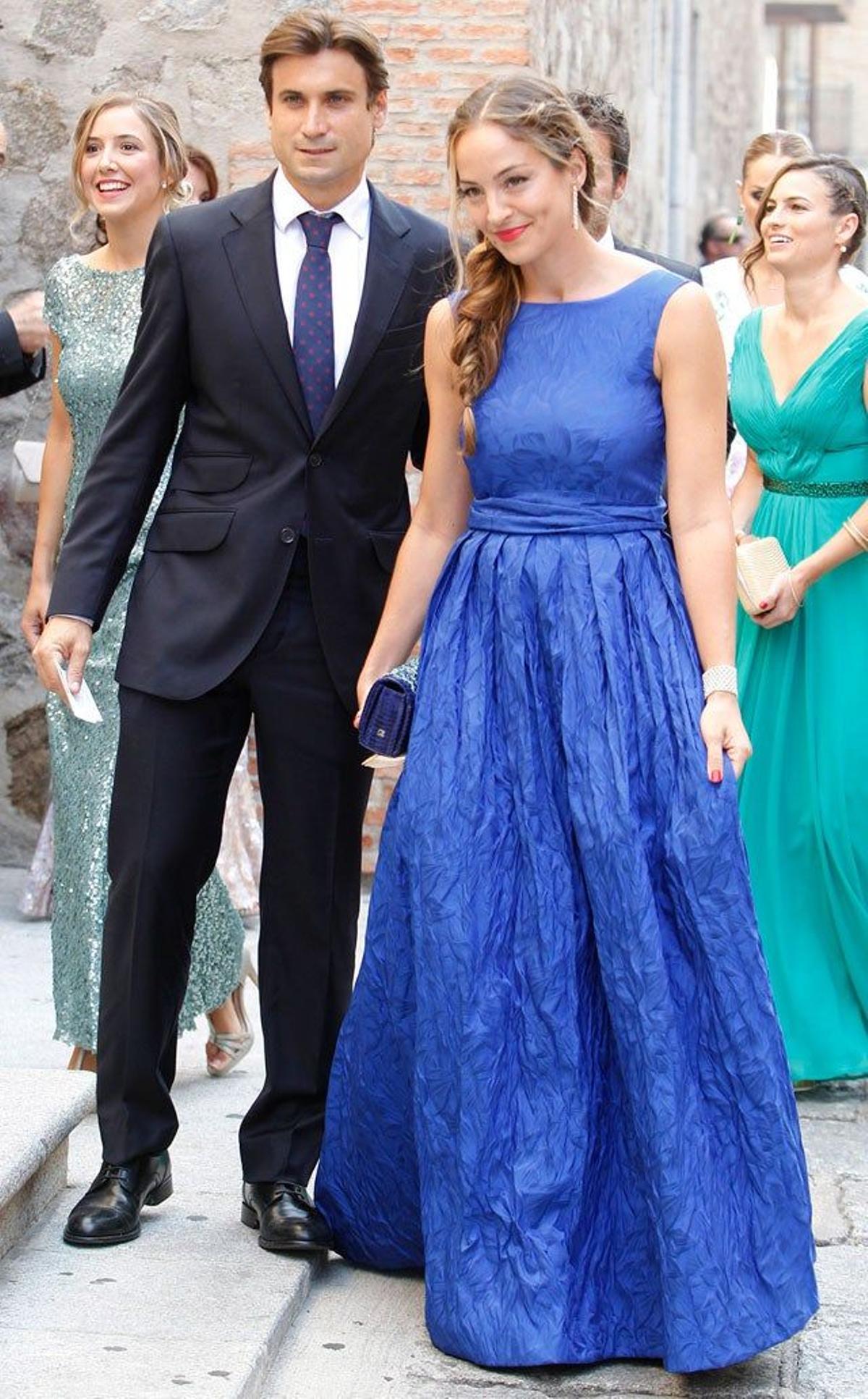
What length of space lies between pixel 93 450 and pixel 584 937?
1869 mm

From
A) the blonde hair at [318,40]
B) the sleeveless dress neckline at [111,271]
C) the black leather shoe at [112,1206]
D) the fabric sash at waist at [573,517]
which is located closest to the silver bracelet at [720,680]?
the fabric sash at waist at [573,517]

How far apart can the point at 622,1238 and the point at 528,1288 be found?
0.17m

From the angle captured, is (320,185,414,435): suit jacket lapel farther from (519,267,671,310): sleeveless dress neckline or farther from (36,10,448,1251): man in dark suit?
(519,267,671,310): sleeveless dress neckline

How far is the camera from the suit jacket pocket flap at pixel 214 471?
377 cm

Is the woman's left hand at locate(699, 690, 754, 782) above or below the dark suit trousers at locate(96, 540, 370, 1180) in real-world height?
above

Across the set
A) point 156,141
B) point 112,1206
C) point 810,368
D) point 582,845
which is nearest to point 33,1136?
point 112,1206

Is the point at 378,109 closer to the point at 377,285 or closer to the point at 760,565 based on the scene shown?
the point at 377,285

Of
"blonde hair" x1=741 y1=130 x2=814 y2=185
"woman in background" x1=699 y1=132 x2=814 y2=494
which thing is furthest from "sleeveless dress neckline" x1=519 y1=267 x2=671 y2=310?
"blonde hair" x1=741 y1=130 x2=814 y2=185

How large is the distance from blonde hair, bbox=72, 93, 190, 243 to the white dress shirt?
1.14 meters

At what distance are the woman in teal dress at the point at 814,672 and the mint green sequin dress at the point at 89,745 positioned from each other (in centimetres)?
129

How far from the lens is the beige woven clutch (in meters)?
5.21

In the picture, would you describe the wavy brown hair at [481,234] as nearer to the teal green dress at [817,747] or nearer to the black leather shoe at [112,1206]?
the black leather shoe at [112,1206]

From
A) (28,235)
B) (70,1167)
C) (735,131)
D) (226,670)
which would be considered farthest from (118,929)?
(735,131)

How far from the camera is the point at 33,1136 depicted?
385cm
